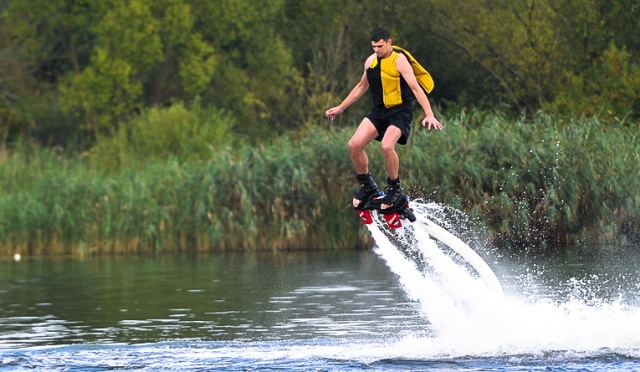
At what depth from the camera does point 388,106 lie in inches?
612

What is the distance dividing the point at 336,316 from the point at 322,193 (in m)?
9.68

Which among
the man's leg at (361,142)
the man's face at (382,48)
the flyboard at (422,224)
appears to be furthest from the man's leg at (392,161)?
the man's face at (382,48)

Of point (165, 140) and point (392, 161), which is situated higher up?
point (165, 140)

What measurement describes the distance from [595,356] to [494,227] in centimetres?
1176

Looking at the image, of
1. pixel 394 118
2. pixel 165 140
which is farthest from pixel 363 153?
pixel 165 140

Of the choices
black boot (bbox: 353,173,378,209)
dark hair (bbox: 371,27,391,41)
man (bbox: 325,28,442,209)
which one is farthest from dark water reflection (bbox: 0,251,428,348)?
dark hair (bbox: 371,27,391,41)

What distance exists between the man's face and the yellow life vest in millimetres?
58

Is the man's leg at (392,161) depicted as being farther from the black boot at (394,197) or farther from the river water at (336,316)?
the river water at (336,316)

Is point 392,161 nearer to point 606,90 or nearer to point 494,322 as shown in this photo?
point 494,322

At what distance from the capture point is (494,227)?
87.4 ft

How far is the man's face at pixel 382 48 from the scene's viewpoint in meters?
15.2

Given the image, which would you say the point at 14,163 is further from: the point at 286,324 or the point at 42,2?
the point at 286,324

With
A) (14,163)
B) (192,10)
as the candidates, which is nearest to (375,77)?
(14,163)

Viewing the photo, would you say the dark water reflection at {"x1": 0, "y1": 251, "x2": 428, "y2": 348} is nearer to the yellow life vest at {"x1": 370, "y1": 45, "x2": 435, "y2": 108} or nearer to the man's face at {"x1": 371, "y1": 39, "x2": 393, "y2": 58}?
the yellow life vest at {"x1": 370, "y1": 45, "x2": 435, "y2": 108}
